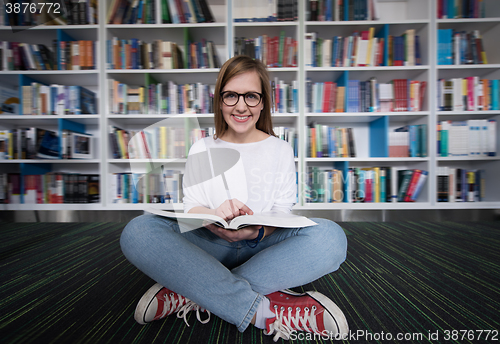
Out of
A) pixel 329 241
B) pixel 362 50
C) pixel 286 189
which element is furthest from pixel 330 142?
pixel 329 241

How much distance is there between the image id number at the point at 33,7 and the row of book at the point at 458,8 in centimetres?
295

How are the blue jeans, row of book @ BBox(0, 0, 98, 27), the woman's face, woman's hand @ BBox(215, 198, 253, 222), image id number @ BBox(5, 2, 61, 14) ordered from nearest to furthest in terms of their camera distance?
the blue jeans
woman's hand @ BBox(215, 198, 253, 222)
the woman's face
image id number @ BBox(5, 2, 61, 14)
row of book @ BBox(0, 0, 98, 27)

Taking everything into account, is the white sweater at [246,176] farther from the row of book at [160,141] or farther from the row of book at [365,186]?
the row of book at [365,186]

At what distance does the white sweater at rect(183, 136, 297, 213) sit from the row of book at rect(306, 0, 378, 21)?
1.55m

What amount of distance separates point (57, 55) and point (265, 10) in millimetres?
1681

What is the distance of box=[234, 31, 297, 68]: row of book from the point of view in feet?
6.55

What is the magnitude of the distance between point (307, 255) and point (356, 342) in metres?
0.22

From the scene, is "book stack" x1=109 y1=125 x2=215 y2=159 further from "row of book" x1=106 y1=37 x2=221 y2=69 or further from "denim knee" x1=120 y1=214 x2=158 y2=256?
Result: "denim knee" x1=120 y1=214 x2=158 y2=256

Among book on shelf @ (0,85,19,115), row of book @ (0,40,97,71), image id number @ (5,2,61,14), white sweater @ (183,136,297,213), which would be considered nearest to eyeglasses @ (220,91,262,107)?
white sweater @ (183,136,297,213)

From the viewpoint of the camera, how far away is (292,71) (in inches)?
79.7

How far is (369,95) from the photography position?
2.02 meters

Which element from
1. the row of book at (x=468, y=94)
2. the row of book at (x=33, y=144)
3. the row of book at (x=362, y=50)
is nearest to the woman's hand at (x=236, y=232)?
the row of book at (x=362, y=50)

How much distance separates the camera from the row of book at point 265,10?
6.40 feet

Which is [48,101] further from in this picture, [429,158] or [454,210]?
[454,210]
